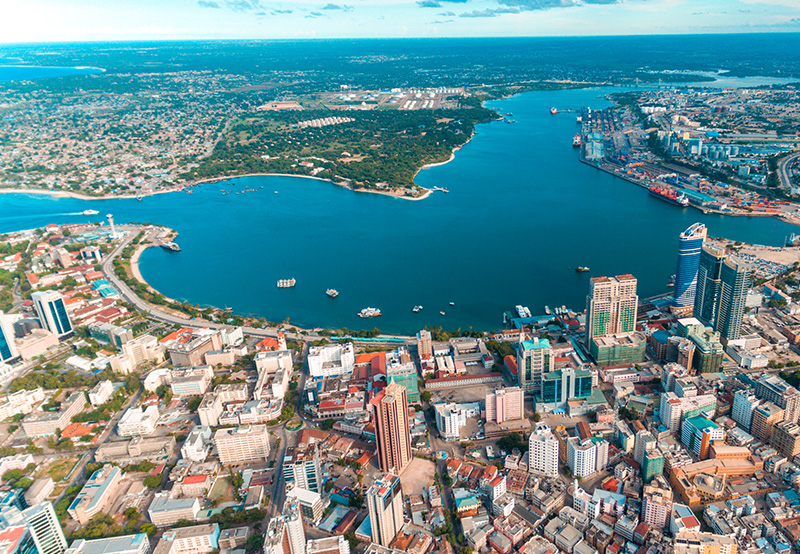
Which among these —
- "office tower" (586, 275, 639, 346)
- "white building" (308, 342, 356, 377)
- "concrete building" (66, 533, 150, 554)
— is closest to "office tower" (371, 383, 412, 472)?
"white building" (308, 342, 356, 377)

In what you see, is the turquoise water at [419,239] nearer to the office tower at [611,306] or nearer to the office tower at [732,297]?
the office tower at [611,306]

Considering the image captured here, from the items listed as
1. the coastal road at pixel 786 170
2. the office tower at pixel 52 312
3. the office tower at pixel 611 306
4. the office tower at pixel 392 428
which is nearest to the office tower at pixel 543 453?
the office tower at pixel 392 428

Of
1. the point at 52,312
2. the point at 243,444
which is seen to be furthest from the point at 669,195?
the point at 52,312

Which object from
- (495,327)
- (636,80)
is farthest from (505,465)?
(636,80)

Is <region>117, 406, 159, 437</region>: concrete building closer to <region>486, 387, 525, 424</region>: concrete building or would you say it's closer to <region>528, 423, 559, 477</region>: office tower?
<region>486, 387, 525, 424</region>: concrete building

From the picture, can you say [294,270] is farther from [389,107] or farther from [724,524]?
[389,107]

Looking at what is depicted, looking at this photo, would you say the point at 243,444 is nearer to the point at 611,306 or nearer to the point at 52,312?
the point at 52,312
